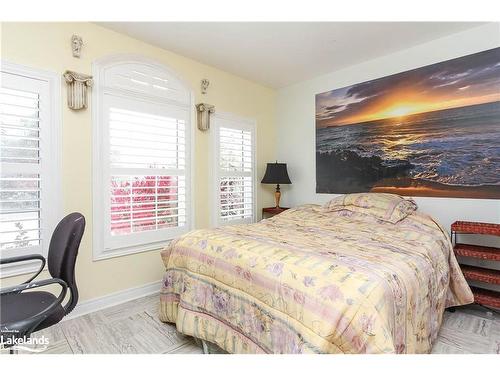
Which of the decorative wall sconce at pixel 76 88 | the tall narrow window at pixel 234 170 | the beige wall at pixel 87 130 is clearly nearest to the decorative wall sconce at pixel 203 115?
the beige wall at pixel 87 130

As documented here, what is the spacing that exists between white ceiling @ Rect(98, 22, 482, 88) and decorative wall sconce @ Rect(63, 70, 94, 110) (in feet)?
1.94

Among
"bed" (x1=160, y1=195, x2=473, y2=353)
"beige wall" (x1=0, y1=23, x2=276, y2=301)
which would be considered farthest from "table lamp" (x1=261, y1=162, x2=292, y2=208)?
"bed" (x1=160, y1=195, x2=473, y2=353)

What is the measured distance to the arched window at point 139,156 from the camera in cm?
256

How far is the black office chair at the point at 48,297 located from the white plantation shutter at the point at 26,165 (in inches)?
24.5

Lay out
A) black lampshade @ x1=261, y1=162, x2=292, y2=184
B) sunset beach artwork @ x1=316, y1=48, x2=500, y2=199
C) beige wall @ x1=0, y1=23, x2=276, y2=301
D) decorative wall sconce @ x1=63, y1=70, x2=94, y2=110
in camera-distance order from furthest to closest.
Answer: black lampshade @ x1=261, y1=162, x2=292, y2=184 → sunset beach artwork @ x1=316, y1=48, x2=500, y2=199 → decorative wall sconce @ x1=63, y1=70, x2=94, y2=110 → beige wall @ x1=0, y1=23, x2=276, y2=301

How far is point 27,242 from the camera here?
2150 millimetres

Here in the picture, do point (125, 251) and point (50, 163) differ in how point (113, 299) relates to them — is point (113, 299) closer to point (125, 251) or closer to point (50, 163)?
point (125, 251)

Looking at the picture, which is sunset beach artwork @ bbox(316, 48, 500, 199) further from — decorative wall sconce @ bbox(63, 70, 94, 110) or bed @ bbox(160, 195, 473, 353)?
decorative wall sconce @ bbox(63, 70, 94, 110)

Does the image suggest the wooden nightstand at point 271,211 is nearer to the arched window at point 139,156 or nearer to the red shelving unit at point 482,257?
the arched window at point 139,156

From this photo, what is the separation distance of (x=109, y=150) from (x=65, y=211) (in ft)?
2.21

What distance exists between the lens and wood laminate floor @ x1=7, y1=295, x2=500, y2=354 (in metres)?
1.88
